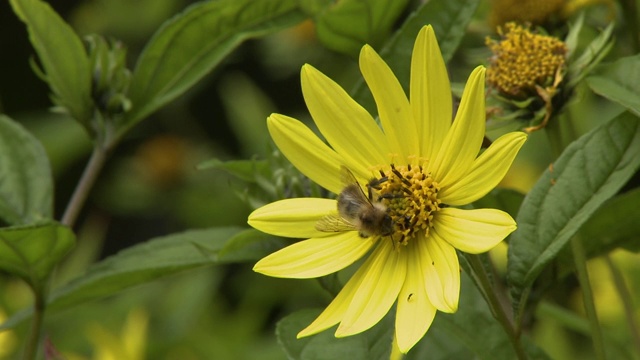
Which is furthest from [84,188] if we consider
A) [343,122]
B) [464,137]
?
[464,137]

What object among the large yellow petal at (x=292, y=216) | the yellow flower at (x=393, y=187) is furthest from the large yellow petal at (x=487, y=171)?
the large yellow petal at (x=292, y=216)

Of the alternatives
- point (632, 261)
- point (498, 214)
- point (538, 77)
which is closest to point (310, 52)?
point (632, 261)

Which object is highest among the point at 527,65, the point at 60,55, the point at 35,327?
the point at 527,65

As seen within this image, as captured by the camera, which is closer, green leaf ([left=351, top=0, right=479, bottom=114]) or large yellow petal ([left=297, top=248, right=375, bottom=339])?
large yellow petal ([left=297, top=248, right=375, bottom=339])

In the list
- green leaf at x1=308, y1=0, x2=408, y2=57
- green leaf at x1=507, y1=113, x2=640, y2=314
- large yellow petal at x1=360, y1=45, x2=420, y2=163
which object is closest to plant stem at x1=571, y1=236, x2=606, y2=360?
green leaf at x1=507, y1=113, x2=640, y2=314

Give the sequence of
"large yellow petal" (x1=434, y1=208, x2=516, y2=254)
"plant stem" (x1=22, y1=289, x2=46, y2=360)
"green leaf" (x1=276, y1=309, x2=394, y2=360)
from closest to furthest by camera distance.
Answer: "large yellow petal" (x1=434, y1=208, x2=516, y2=254)
"green leaf" (x1=276, y1=309, x2=394, y2=360)
"plant stem" (x1=22, y1=289, x2=46, y2=360)

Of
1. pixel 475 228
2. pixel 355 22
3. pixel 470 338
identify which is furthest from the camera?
pixel 355 22

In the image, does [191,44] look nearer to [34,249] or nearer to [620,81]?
[34,249]

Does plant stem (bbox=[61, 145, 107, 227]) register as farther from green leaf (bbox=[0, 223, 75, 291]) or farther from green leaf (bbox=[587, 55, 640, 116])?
green leaf (bbox=[587, 55, 640, 116])
